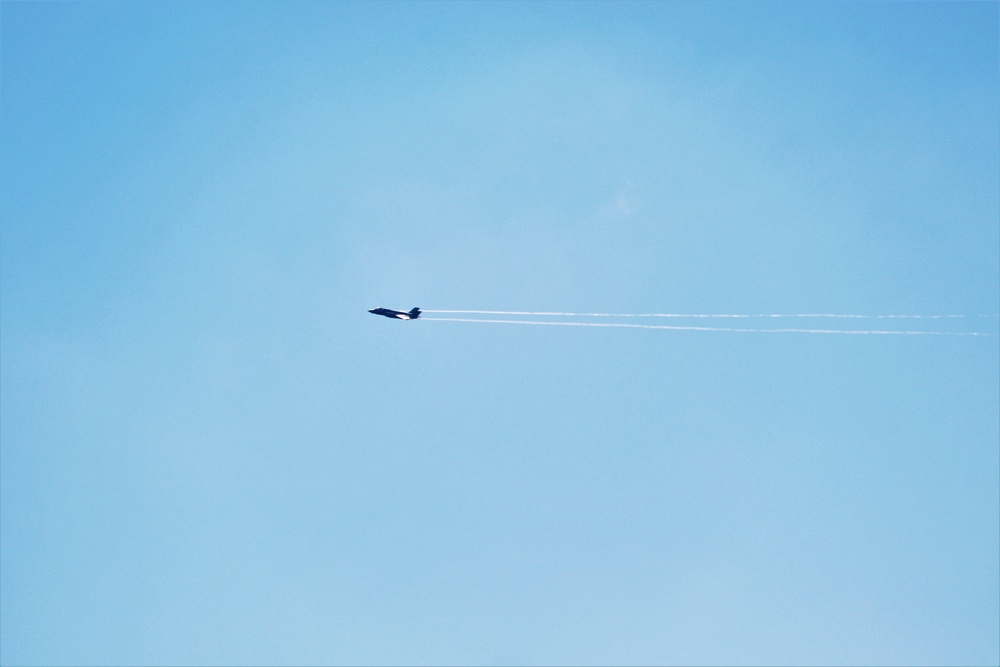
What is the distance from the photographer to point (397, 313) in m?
56.6

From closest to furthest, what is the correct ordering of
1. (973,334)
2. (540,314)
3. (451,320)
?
(973,334) < (540,314) < (451,320)

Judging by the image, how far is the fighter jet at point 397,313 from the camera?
56375 mm

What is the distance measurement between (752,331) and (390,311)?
89.8 ft

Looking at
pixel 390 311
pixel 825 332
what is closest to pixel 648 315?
pixel 825 332

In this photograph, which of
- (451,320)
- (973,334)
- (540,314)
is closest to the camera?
(973,334)

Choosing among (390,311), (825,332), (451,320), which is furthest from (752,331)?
(390,311)

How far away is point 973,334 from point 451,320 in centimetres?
3611

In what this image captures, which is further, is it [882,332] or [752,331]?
[752,331]

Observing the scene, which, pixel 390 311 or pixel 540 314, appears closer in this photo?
pixel 540 314

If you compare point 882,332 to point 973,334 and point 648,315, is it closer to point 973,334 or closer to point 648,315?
A: point 973,334

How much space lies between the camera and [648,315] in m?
50.8

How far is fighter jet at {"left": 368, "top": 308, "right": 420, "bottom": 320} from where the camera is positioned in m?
56.4

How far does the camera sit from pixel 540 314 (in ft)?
170

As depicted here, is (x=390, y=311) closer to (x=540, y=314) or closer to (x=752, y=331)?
(x=540, y=314)
